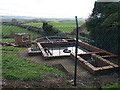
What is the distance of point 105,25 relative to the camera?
8000 mm

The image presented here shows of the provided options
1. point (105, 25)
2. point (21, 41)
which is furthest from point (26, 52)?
point (105, 25)

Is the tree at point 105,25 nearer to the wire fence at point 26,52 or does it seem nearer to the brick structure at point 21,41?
the wire fence at point 26,52

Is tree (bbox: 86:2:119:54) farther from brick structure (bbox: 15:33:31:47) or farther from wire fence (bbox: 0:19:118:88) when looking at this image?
brick structure (bbox: 15:33:31:47)

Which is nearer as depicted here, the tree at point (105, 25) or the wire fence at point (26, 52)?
the wire fence at point (26, 52)

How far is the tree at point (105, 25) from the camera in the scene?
24.2ft

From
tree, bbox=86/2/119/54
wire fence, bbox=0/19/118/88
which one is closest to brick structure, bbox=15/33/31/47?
wire fence, bbox=0/19/118/88

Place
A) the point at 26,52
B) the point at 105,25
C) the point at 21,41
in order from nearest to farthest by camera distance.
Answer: the point at 105,25, the point at 26,52, the point at 21,41

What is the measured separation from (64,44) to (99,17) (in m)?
3.90

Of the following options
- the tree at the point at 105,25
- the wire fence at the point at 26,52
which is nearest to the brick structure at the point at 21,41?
the wire fence at the point at 26,52

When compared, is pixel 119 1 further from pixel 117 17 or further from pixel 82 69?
pixel 82 69

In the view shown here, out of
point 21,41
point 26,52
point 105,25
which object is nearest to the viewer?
point 105,25

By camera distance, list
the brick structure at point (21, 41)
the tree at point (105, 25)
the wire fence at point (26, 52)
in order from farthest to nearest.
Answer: the brick structure at point (21, 41)
the tree at point (105, 25)
the wire fence at point (26, 52)

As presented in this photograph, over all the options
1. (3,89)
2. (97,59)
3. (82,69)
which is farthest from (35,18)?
(97,59)

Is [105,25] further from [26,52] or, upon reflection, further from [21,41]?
[21,41]
